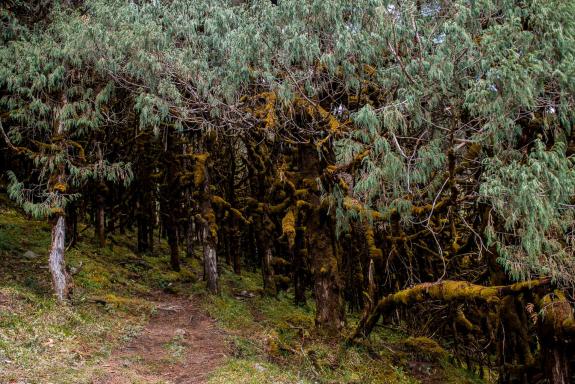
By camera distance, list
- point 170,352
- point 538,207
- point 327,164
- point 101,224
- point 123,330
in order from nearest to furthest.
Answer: point 538,207 → point 170,352 → point 123,330 → point 327,164 → point 101,224

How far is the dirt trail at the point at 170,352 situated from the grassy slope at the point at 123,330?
12.0 inches

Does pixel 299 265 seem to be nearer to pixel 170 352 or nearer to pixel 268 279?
pixel 268 279

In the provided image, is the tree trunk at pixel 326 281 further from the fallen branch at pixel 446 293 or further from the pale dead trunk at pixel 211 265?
the pale dead trunk at pixel 211 265

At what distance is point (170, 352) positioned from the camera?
1087cm

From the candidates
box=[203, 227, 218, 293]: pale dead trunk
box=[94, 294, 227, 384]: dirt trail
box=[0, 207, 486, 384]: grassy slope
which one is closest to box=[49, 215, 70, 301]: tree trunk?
box=[0, 207, 486, 384]: grassy slope

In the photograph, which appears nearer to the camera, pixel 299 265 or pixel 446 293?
pixel 446 293

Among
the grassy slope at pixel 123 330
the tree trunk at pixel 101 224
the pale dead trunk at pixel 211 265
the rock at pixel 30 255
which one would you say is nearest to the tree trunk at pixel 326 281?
the grassy slope at pixel 123 330

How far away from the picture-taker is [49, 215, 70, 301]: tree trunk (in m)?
12.1

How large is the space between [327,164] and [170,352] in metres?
5.81

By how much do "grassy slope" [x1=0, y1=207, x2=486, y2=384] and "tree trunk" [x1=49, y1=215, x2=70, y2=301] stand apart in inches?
13.5

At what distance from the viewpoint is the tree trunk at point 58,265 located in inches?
478

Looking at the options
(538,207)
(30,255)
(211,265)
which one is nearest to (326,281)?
(211,265)

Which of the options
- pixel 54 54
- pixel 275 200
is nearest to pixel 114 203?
pixel 275 200

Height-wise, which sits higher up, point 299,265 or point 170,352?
point 299,265
